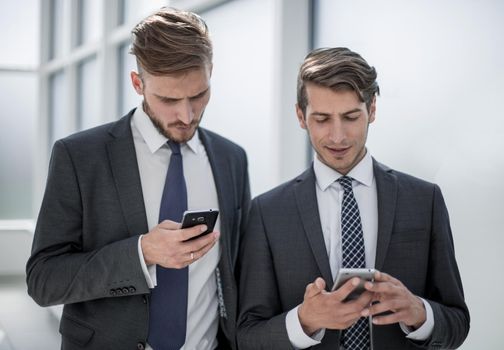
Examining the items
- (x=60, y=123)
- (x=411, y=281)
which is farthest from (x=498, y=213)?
(x=60, y=123)

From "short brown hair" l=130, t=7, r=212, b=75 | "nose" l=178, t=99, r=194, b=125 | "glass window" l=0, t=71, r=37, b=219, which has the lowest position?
"glass window" l=0, t=71, r=37, b=219

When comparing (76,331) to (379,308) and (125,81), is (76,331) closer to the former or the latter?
(379,308)

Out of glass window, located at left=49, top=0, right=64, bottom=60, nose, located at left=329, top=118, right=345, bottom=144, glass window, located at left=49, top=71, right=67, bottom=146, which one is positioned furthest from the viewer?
glass window, located at left=49, top=0, right=64, bottom=60

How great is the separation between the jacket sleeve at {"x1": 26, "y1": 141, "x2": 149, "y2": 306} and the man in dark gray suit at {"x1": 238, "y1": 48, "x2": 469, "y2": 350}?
1.02ft

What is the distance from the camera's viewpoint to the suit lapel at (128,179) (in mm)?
1837

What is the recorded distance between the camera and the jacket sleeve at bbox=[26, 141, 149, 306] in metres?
1.74

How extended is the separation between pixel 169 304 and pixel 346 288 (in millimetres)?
608

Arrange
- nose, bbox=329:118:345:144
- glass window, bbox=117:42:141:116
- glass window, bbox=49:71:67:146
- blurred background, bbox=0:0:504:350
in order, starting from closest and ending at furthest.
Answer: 1. nose, bbox=329:118:345:144
2. blurred background, bbox=0:0:504:350
3. glass window, bbox=117:42:141:116
4. glass window, bbox=49:71:67:146

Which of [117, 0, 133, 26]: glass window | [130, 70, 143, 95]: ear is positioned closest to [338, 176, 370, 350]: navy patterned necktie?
[130, 70, 143, 95]: ear

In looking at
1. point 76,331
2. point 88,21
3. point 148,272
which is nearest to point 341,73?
point 148,272

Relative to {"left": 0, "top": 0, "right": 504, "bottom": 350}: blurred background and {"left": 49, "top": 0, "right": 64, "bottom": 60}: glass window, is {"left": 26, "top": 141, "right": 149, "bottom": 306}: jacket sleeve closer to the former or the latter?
{"left": 0, "top": 0, "right": 504, "bottom": 350}: blurred background

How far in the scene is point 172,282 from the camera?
1.86m

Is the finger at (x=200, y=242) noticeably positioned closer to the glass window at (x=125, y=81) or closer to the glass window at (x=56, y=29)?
the glass window at (x=125, y=81)

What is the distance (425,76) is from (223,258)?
86cm
